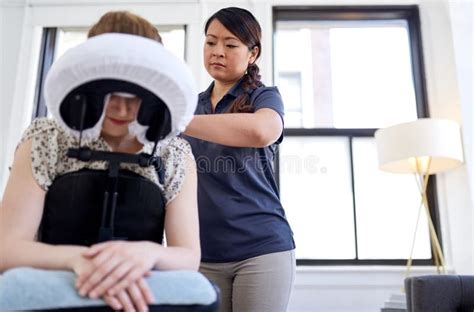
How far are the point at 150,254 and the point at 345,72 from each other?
2677 mm

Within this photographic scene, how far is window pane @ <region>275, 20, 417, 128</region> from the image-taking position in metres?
3.00

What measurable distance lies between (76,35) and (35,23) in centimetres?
26

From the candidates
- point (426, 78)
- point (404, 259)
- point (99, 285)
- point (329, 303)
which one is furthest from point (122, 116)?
point (426, 78)

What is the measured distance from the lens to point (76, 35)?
3158 millimetres

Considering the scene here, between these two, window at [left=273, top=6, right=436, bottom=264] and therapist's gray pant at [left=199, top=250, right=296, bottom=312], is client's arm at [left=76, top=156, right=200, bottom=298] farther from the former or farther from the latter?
window at [left=273, top=6, right=436, bottom=264]

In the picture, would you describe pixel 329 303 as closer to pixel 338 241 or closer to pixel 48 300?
pixel 338 241

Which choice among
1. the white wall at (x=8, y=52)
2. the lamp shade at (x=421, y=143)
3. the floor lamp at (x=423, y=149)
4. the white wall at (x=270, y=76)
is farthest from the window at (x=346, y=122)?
the white wall at (x=8, y=52)

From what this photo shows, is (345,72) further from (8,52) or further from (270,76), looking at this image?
(8,52)

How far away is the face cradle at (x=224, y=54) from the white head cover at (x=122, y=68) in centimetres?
69

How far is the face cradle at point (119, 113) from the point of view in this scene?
69 cm

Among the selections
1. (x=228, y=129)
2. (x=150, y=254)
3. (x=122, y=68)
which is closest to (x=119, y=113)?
(x=122, y=68)

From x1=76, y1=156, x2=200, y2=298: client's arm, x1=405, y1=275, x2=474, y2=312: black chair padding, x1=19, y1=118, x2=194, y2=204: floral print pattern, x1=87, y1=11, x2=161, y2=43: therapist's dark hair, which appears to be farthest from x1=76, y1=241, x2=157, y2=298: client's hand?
x1=405, y1=275, x2=474, y2=312: black chair padding

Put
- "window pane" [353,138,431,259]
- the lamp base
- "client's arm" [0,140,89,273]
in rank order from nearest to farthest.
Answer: "client's arm" [0,140,89,273] < the lamp base < "window pane" [353,138,431,259]

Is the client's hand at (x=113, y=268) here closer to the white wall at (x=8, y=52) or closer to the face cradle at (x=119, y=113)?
the face cradle at (x=119, y=113)
